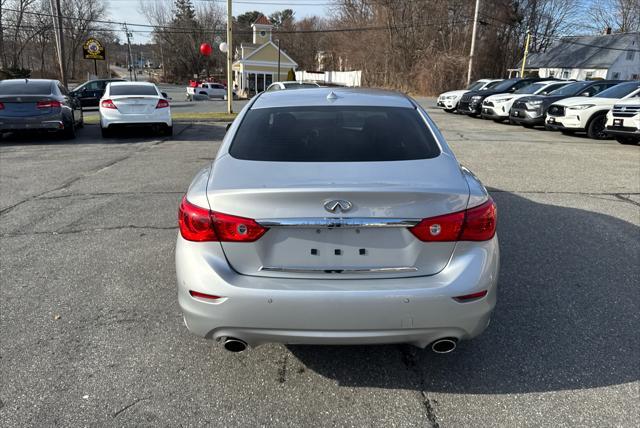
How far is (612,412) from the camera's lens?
2.50 metres

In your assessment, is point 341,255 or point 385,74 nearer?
point 341,255

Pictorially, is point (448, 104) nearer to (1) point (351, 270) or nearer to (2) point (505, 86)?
(2) point (505, 86)

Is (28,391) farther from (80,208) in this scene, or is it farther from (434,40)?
(434,40)

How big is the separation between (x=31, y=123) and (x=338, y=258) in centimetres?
1134

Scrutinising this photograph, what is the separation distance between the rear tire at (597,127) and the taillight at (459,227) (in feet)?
43.6

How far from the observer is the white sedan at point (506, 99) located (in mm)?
17531

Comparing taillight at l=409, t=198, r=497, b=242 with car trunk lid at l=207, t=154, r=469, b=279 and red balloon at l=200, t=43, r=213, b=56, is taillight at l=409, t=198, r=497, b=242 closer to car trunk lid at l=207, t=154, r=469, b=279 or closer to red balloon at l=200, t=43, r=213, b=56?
car trunk lid at l=207, t=154, r=469, b=279

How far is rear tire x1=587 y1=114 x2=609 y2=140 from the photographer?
44.3 ft

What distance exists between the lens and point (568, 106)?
1385cm

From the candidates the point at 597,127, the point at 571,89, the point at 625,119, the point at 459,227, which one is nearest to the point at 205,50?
the point at 571,89

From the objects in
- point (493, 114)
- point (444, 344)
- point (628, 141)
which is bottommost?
point (628, 141)

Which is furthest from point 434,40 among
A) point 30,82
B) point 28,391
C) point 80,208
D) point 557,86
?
point 28,391

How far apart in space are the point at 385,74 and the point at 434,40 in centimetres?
639

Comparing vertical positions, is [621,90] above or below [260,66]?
below
